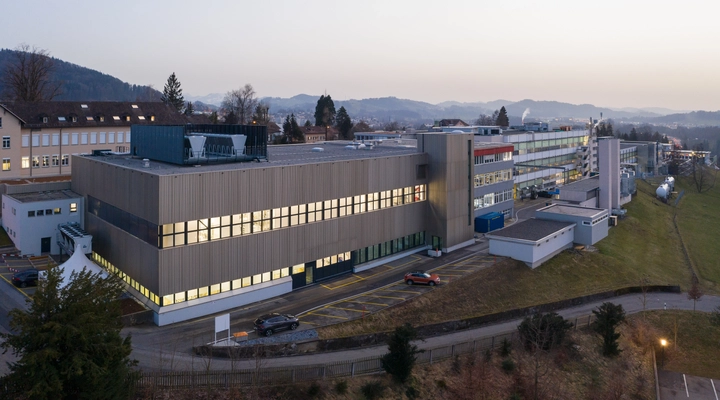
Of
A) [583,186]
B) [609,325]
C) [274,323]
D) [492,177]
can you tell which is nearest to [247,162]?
[274,323]

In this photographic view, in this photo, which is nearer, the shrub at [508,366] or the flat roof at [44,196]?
the shrub at [508,366]

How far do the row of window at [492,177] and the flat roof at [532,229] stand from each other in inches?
244

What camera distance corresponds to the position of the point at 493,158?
58.3 metres

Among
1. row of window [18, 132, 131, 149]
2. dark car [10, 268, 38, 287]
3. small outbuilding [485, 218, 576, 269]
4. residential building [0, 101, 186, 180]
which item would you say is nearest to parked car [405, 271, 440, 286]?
small outbuilding [485, 218, 576, 269]

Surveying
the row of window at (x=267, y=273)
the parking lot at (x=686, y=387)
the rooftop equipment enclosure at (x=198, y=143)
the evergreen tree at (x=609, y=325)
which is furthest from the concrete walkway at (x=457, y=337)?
the rooftop equipment enclosure at (x=198, y=143)

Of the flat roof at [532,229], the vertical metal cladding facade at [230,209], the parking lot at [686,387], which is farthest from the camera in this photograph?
the flat roof at [532,229]

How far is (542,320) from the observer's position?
33750 mm

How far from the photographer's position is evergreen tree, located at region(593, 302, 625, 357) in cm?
3619

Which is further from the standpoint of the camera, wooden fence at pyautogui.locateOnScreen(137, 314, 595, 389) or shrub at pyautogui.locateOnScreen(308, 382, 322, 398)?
shrub at pyautogui.locateOnScreen(308, 382, 322, 398)

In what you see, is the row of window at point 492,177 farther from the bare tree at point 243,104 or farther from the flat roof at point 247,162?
the bare tree at point 243,104

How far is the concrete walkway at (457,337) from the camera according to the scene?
27.0 m

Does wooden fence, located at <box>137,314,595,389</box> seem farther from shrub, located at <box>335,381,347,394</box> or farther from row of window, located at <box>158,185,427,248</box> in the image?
row of window, located at <box>158,185,427,248</box>

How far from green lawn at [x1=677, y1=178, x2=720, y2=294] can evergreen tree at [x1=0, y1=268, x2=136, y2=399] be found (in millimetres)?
53172

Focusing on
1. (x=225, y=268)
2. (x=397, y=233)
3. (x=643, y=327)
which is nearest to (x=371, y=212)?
(x=397, y=233)
